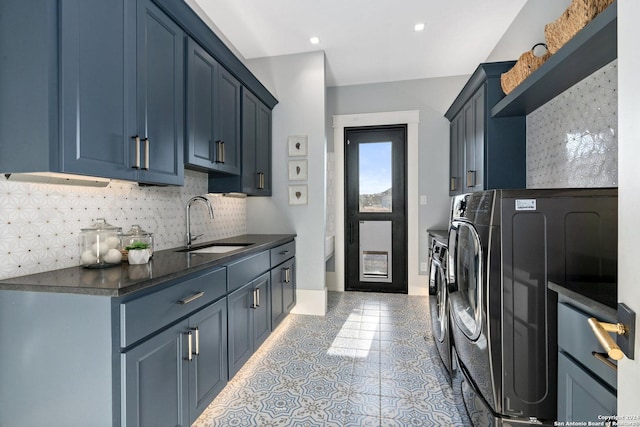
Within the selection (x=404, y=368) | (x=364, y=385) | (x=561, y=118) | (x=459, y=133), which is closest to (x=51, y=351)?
(x=364, y=385)

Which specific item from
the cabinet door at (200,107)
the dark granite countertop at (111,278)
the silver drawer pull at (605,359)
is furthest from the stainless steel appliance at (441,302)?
the cabinet door at (200,107)

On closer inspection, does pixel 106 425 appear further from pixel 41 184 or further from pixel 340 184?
pixel 340 184

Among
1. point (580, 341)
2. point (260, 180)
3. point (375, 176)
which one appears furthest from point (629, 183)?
point (375, 176)

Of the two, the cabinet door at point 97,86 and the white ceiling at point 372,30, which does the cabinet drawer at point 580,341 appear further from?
the white ceiling at point 372,30

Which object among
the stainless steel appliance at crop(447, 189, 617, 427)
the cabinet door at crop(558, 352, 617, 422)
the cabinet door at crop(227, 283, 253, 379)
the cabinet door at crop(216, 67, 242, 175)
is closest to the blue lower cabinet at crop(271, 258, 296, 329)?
the cabinet door at crop(227, 283, 253, 379)

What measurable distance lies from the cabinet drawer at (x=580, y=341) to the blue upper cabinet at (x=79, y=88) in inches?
72.8

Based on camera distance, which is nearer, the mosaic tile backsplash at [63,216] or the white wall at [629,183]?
the white wall at [629,183]

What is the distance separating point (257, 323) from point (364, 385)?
86 centimetres

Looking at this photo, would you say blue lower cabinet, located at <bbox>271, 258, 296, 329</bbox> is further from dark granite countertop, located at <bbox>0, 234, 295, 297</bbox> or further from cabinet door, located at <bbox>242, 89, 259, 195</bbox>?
dark granite countertop, located at <bbox>0, 234, 295, 297</bbox>

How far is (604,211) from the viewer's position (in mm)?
1217

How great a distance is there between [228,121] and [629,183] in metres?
2.41

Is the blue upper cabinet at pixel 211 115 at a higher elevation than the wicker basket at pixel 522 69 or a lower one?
lower

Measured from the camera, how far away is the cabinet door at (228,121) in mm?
2289

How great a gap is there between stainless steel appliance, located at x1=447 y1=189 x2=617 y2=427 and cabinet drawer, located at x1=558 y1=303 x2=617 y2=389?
0.22 meters
